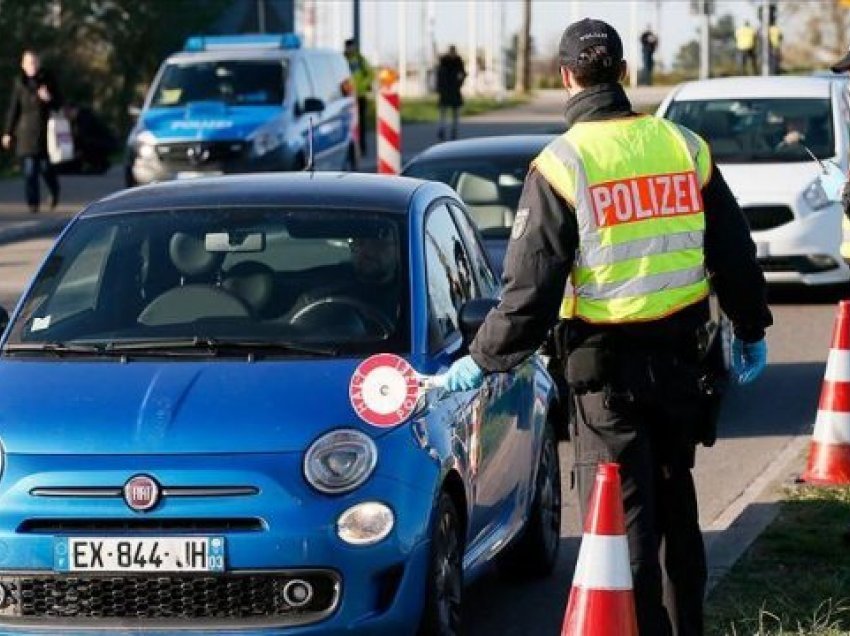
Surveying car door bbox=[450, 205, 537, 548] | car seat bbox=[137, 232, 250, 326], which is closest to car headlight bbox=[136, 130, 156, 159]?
car door bbox=[450, 205, 537, 548]

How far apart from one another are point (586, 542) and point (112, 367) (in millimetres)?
2009


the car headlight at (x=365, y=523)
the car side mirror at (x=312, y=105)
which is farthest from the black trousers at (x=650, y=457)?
the car side mirror at (x=312, y=105)

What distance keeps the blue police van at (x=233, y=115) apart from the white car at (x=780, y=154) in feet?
26.8

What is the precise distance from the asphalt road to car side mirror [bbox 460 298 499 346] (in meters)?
1.05

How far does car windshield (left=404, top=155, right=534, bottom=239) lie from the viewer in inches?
523

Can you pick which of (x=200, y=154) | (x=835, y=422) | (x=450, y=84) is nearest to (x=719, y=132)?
(x=835, y=422)

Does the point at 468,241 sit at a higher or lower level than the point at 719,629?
higher

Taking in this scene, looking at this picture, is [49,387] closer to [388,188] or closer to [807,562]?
[388,188]

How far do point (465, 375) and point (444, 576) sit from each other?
0.93 m

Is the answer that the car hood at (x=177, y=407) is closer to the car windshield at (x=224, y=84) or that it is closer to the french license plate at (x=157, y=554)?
the french license plate at (x=157, y=554)

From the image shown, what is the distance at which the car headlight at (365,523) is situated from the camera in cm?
673

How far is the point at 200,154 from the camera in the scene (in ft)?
87.5

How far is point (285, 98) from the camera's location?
27188mm

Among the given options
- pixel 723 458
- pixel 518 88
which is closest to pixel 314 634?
pixel 723 458
